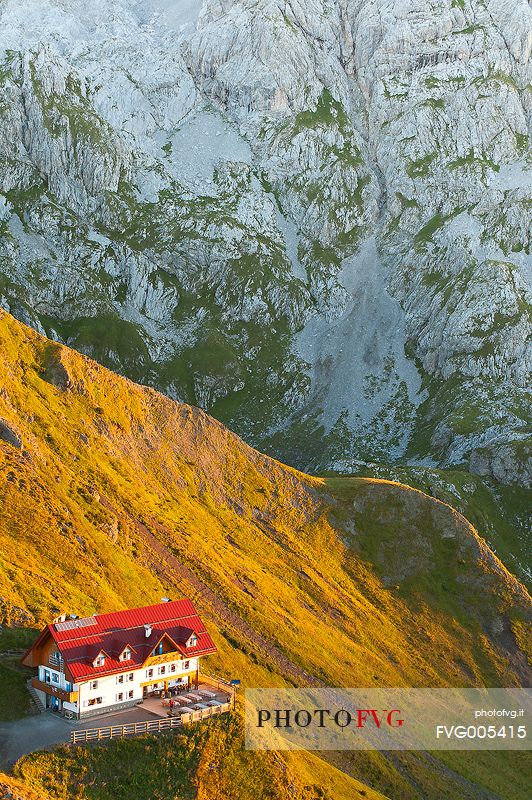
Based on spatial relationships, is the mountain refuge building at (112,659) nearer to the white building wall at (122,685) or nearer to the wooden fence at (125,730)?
the white building wall at (122,685)

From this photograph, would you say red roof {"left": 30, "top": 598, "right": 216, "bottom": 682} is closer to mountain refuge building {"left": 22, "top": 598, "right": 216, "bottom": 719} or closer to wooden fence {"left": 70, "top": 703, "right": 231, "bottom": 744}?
mountain refuge building {"left": 22, "top": 598, "right": 216, "bottom": 719}

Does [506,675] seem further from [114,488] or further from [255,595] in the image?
[114,488]

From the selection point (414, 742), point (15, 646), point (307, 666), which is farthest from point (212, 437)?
point (15, 646)

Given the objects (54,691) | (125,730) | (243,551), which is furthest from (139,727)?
(243,551)

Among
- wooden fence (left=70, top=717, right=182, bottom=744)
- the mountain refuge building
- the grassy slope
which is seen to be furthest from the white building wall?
the grassy slope

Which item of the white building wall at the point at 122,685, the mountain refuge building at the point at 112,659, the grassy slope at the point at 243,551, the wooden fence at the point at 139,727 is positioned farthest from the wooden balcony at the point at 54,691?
the grassy slope at the point at 243,551

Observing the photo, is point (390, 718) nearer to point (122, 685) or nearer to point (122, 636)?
point (122, 636)
